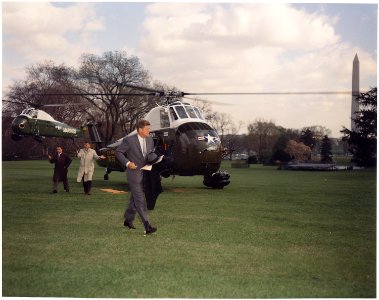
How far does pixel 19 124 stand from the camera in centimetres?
2105

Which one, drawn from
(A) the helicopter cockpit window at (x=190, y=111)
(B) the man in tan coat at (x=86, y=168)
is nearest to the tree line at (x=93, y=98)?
(A) the helicopter cockpit window at (x=190, y=111)

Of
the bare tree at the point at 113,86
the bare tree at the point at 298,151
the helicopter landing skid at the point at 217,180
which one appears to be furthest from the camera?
the bare tree at the point at 298,151

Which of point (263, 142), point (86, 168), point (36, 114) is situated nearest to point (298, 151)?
point (263, 142)

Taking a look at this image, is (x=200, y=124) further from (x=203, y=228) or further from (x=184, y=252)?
(x=184, y=252)

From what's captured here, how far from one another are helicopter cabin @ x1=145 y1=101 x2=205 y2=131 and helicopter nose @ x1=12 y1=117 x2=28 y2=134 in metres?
5.73

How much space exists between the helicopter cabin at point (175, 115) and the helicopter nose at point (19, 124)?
573 cm

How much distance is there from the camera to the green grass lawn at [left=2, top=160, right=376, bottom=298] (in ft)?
19.8

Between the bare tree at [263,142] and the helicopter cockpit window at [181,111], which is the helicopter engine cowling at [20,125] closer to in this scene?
the helicopter cockpit window at [181,111]

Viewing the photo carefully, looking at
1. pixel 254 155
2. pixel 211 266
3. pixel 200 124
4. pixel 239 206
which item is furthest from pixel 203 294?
pixel 254 155

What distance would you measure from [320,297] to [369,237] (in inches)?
146

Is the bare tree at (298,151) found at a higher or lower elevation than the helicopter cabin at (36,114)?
lower

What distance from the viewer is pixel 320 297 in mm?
5812

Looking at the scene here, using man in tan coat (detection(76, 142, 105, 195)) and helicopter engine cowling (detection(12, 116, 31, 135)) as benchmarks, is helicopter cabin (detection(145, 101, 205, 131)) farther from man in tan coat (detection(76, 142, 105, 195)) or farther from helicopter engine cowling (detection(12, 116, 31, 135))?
helicopter engine cowling (detection(12, 116, 31, 135))

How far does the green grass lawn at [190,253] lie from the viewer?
19.8ft
